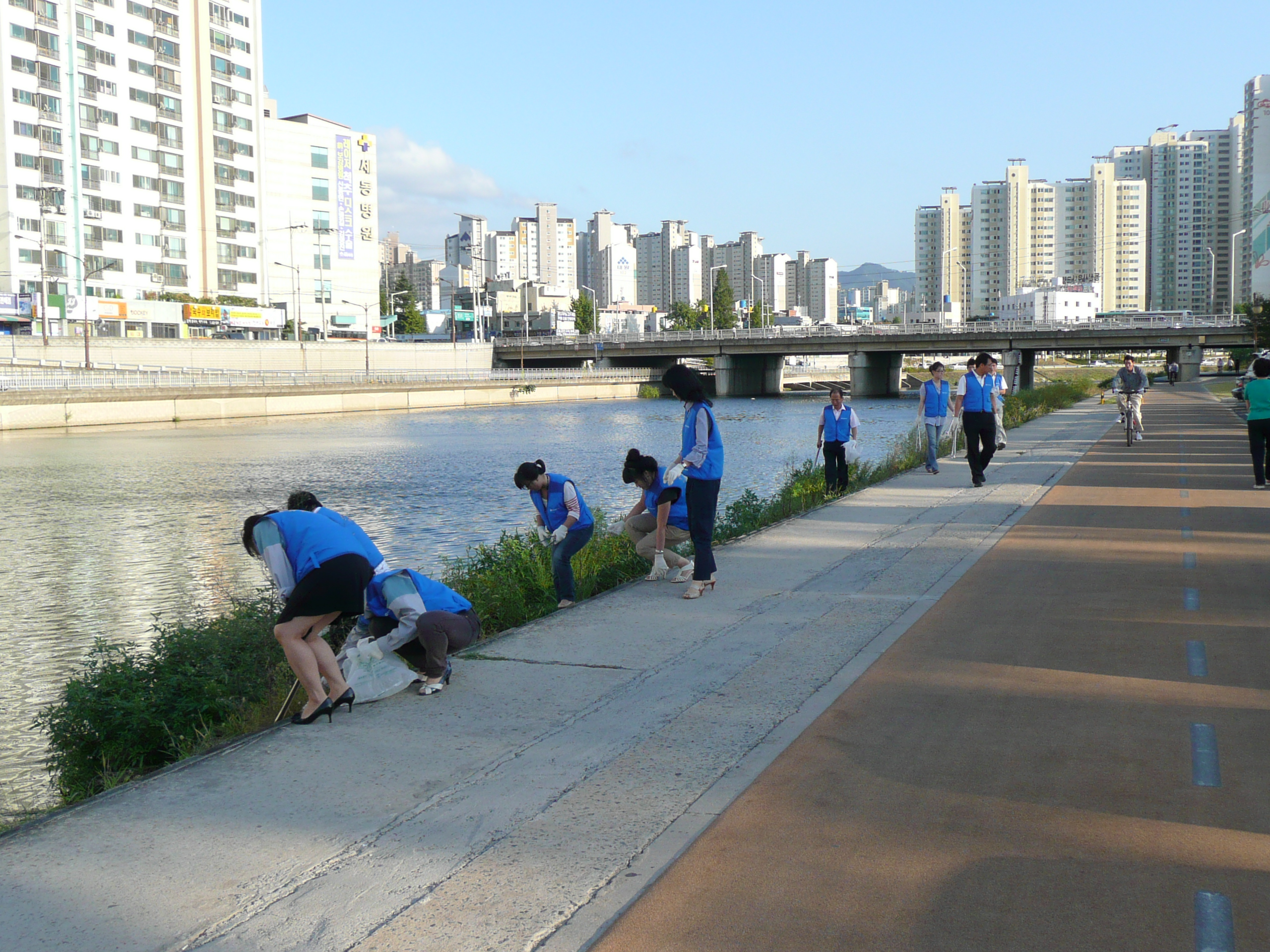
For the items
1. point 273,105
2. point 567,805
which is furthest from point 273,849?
point 273,105

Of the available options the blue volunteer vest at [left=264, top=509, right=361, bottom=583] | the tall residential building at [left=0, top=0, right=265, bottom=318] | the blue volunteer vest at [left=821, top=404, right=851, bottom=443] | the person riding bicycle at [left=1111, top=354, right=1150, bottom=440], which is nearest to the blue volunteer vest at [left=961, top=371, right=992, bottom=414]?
the blue volunteer vest at [left=821, top=404, right=851, bottom=443]

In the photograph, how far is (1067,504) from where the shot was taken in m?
16.3

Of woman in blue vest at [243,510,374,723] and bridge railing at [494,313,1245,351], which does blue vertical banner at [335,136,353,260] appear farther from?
woman in blue vest at [243,510,374,723]

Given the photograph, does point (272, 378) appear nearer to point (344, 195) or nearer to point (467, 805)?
point (344, 195)

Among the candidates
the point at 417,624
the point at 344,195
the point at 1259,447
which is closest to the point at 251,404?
the point at 1259,447

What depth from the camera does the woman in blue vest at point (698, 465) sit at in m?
9.55

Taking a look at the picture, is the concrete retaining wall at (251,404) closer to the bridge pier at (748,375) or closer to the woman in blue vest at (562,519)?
the bridge pier at (748,375)

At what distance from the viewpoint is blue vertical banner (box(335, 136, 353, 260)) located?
388ft

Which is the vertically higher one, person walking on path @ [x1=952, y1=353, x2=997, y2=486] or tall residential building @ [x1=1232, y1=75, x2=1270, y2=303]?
tall residential building @ [x1=1232, y1=75, x2=1270, y2=303]

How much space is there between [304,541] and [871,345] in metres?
89.0

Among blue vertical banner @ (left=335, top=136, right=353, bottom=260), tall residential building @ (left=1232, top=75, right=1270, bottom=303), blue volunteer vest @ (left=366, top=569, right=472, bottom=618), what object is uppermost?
blue vertical banner @ (left=335, top=136, right=353, bottom=260)

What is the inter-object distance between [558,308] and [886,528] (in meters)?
169

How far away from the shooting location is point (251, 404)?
6312 centimetres

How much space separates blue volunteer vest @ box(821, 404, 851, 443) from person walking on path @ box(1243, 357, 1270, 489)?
568cm
